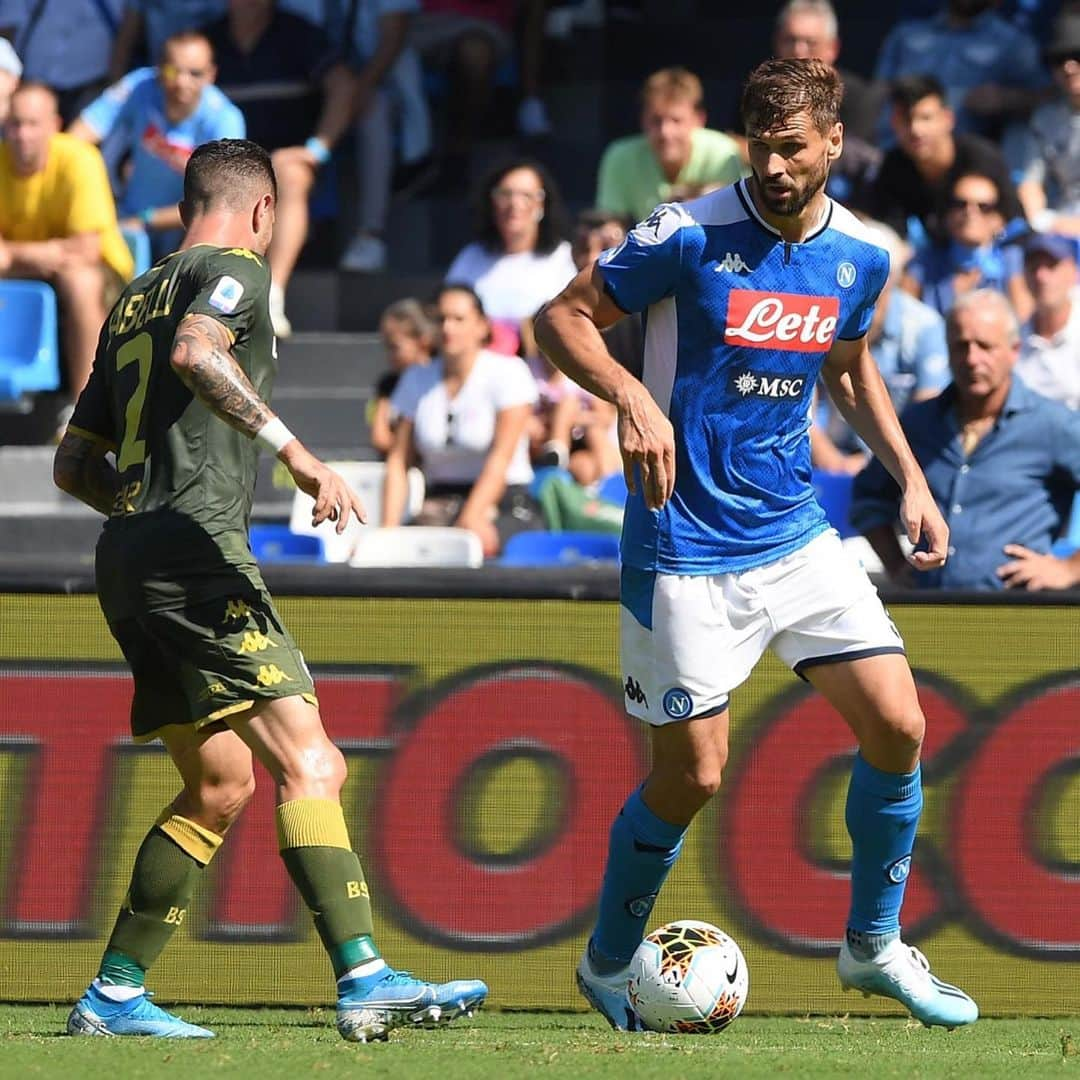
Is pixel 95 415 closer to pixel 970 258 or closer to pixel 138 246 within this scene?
pixel 138 246

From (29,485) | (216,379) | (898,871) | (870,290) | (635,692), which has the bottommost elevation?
(29,485)

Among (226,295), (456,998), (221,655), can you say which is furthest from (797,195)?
(456,998)

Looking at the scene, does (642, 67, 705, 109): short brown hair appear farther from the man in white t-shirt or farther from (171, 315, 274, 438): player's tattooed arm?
(171, 315, 274, 438): player's tattooed arm

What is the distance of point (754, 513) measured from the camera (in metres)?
5.25

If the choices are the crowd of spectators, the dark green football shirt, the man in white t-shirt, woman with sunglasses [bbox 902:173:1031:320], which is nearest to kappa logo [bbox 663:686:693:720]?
the dark green football shirt

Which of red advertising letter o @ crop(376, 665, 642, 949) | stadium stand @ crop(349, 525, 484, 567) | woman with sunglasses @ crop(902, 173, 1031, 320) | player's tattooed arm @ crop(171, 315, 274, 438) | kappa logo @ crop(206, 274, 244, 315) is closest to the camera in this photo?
player's tattooed arm @ crop(171, 315, 274, 438)

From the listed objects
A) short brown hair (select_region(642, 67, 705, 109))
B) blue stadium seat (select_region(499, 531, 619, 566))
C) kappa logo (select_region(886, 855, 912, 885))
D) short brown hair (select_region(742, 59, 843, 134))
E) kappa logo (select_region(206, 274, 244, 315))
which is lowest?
blue stadium seat (select_region(499, 531, 619, 566))

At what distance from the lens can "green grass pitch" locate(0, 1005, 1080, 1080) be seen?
4.38 meters

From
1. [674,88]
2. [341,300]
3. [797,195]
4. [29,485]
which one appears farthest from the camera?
[341,300]

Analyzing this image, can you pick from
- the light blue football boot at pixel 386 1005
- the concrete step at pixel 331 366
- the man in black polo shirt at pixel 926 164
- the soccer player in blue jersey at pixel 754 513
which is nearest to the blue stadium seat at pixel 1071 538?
the man in black polo shirt at pixel 926 164

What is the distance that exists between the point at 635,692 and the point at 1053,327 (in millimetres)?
4529

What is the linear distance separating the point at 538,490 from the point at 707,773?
3.90 m

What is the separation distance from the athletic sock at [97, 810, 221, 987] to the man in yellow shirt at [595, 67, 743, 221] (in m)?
5.62

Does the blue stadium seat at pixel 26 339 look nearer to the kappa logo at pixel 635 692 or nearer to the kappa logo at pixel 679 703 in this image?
the kappa logo at pixel 635 692
